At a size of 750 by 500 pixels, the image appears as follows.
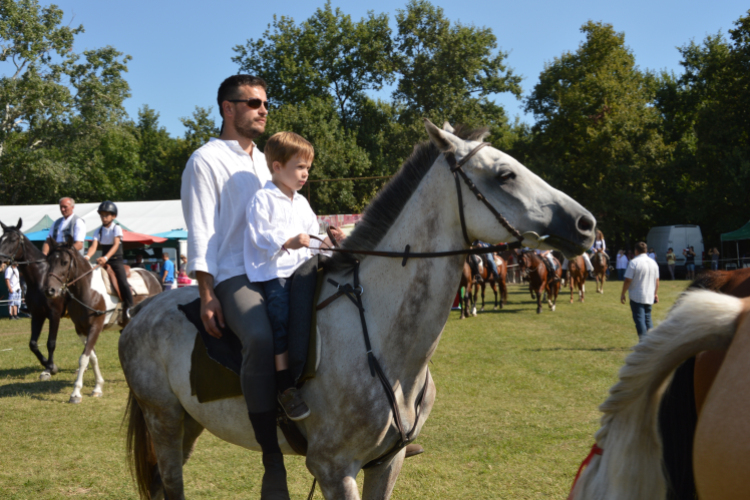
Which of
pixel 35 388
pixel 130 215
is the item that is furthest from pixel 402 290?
pixel 130 215

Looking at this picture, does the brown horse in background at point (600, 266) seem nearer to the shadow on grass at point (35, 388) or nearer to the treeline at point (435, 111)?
the treeline at point (435, 111)

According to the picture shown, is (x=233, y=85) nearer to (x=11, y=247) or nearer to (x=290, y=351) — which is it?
(x=290, y=351)

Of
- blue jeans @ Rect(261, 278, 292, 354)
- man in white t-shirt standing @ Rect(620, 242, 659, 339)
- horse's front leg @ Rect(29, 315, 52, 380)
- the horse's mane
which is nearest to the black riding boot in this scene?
blue jeans @ Rect(261, 278, 292, 354)

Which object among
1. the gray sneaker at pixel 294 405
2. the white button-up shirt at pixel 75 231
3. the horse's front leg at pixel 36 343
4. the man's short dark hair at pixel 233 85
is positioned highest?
the man's short dark hair at pixel 233 85

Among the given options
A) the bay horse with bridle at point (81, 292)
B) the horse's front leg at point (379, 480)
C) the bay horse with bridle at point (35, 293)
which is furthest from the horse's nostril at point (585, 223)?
the bay horse with bridle at point (35, 293)

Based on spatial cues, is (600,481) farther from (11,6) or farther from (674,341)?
(11,6)

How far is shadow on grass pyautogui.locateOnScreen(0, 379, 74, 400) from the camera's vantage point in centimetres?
841

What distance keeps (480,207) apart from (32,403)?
309 inches

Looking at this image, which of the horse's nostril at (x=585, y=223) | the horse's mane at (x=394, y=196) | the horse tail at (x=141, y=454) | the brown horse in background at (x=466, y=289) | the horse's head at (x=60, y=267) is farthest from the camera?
the brown horse in background at (x=466, y=289)

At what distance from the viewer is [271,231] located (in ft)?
8.56

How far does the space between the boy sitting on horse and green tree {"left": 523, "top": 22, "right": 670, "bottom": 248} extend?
34912 mm

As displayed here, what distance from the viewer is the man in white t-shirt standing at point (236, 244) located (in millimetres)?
2566

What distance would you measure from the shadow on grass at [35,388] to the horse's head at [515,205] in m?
8.02

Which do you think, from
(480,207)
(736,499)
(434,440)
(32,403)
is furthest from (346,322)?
(32,403)
